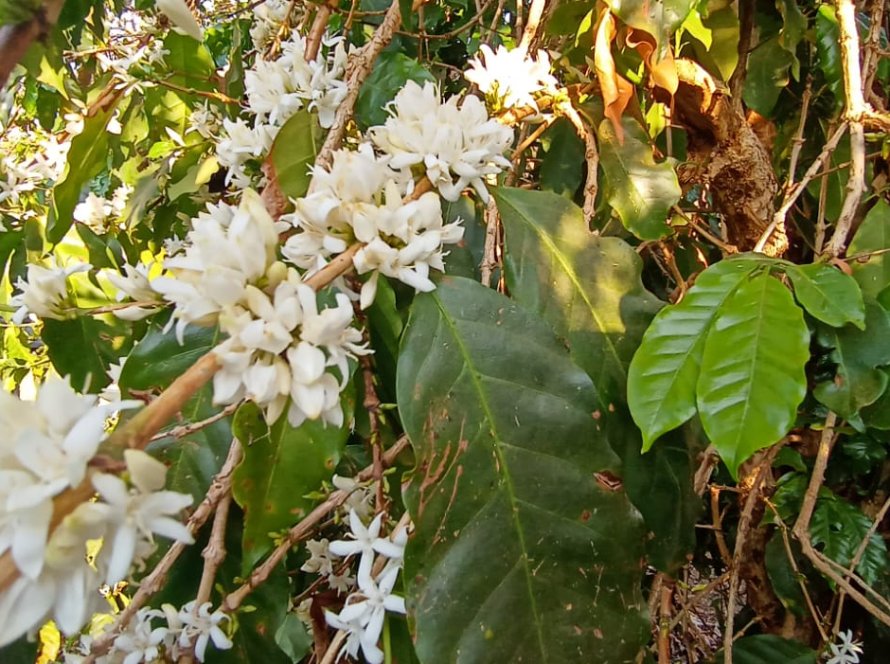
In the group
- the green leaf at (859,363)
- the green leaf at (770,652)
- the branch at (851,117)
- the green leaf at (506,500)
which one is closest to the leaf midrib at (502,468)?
the green leaf at (506,500)

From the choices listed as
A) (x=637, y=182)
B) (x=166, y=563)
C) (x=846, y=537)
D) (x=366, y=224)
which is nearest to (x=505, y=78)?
(x=637, y=182)

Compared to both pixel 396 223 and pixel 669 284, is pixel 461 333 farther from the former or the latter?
pixel 669 284

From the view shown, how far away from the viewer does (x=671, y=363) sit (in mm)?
580

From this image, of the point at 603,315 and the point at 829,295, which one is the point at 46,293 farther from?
the point at 829,295

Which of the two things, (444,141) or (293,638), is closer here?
(444,141)

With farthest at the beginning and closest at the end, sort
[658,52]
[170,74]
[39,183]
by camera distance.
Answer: [39,183] < [170,74] < [658,52]

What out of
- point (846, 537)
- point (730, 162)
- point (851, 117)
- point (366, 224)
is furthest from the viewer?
point (846, 537)

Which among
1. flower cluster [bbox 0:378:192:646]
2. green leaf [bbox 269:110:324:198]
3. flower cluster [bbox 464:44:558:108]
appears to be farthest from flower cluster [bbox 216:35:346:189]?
flower cluster [bbox 0:378:192:646]

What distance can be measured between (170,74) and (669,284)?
0.79 meters

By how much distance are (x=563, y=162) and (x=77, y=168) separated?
0.61 metres

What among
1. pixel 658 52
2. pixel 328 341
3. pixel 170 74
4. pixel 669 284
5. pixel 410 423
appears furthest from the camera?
pixel 669 284

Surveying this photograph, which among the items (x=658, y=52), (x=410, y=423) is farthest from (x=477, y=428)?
(x=658, y=52)

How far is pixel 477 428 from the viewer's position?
0.50 meters

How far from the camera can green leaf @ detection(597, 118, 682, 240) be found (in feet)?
2.44
